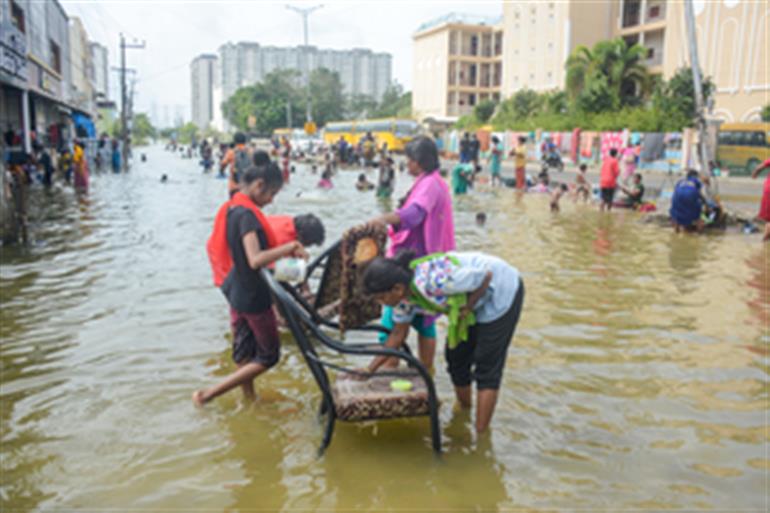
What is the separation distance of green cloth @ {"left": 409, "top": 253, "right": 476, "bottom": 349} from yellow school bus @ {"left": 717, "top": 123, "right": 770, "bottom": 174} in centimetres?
2675

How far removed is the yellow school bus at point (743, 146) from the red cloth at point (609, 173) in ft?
46.0

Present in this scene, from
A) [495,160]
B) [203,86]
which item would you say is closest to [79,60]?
[495,160]

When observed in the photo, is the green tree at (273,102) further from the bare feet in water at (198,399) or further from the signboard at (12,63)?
the bare feet in water at (198,399)

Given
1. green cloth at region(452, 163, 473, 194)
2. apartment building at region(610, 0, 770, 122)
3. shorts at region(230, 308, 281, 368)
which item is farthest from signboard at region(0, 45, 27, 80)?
apartment building at region(610, 0, 770, 122)

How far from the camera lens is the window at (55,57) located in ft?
108

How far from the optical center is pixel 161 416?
15.1 feet

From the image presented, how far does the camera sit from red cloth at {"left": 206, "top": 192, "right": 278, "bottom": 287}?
415cm

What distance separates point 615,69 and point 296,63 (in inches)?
4056

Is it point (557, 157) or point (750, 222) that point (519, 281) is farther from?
point (557, 157)

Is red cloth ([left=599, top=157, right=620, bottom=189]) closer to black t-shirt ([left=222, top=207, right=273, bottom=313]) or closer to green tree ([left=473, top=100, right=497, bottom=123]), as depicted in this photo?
black t-shirt ([left=222, top=207, right=273, bottom=313])

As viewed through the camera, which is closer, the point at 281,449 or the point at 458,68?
the point at 281,449

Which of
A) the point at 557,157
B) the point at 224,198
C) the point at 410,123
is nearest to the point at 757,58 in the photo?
the point at 557,157

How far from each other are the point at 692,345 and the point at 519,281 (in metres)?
3.01

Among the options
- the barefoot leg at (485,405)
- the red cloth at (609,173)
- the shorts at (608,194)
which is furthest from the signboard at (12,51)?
the barefoot leg at (485,405)
